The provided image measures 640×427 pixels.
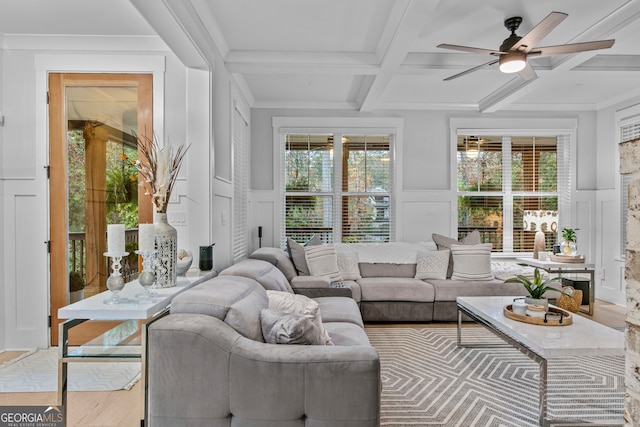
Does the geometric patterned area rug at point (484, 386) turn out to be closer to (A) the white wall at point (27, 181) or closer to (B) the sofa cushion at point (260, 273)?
(B) the sofa cushion at point (260, 273)

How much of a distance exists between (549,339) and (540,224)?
324cm

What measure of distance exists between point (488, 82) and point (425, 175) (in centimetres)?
152

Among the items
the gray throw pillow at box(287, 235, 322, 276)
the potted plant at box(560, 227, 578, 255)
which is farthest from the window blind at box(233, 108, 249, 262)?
the potted plant at box(560, 227, 578, 255)

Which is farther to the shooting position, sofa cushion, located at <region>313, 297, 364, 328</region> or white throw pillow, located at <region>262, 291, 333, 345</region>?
sofa cushion, located at <region>313, 297, 364, 328</region>

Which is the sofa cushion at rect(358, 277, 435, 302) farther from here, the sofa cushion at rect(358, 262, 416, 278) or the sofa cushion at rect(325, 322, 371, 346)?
the sofa cushion at rect(325, 322, 371, 346)

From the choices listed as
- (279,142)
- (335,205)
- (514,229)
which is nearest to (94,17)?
(279,142)

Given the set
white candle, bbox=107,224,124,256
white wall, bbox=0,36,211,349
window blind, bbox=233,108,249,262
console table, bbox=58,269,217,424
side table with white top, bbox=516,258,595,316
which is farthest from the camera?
side table with white top, bbox=516,258,595,316

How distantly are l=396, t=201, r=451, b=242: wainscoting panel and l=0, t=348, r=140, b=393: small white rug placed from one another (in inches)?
150

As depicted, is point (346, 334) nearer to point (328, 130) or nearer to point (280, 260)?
point (280, 260)

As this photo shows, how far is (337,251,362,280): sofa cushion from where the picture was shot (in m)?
4.64

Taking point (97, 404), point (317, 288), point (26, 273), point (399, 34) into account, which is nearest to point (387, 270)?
point (317, 288)

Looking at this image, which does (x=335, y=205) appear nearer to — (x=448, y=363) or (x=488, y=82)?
(x=488, y=82)

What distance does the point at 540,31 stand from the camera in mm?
2658

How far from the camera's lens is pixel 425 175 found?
5574mm
